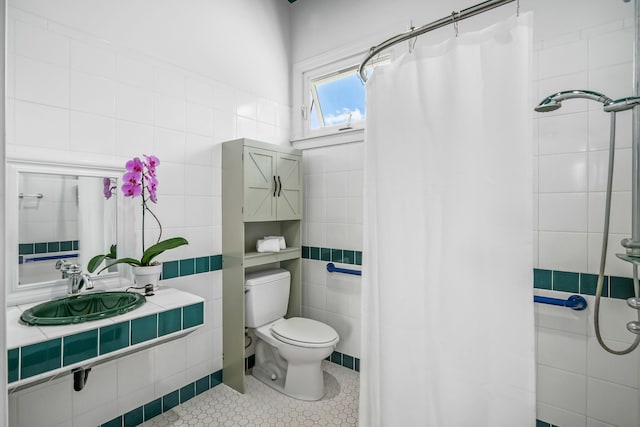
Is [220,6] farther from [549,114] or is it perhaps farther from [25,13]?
[549,114]

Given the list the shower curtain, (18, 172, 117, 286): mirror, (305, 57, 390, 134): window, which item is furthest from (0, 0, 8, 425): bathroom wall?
(305, 57, 390, 134): window

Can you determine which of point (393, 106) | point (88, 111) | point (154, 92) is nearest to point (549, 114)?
point (393, 106)

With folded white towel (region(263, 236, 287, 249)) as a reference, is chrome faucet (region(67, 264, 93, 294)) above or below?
below

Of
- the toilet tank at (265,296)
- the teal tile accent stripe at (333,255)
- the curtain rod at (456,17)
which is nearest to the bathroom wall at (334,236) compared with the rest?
the teal tile accent stripe at (333,255)

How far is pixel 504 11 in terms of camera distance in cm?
170

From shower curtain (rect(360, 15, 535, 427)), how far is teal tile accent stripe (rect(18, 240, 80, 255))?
1.46 meters

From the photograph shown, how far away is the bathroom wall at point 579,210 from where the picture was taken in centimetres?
141

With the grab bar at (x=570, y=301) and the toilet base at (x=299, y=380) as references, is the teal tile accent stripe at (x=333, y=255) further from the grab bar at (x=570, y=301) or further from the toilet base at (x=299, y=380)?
the grab bar at (x=570, y=301)

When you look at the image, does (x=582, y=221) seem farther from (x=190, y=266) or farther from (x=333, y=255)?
(x=190, y=266)

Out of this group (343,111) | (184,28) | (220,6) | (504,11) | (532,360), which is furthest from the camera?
(343,111)

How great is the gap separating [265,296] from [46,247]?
4.02 ft

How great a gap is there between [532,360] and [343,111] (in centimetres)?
206

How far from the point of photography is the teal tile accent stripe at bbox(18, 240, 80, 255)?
4.67 feet

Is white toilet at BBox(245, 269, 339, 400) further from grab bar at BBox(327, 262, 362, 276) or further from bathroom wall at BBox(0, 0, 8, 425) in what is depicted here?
bathroom wall at BBox(0, 0, 8, 425)
